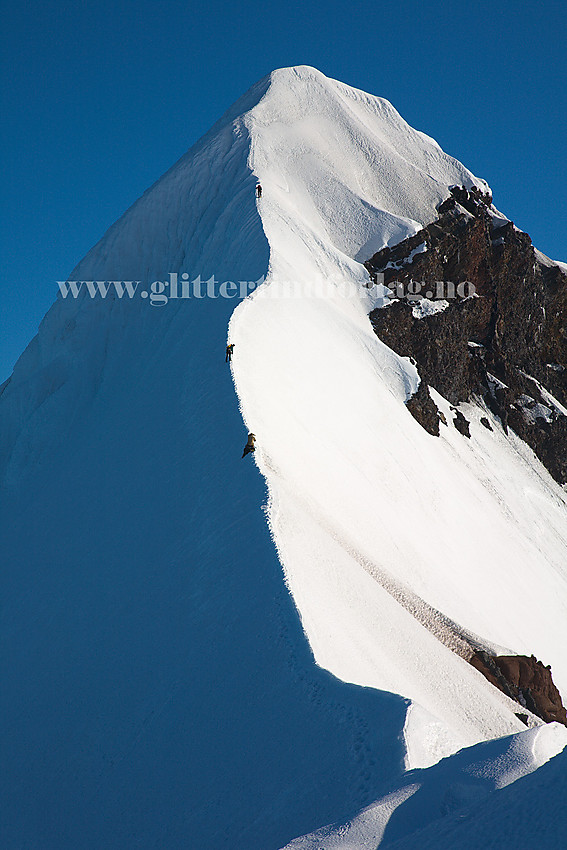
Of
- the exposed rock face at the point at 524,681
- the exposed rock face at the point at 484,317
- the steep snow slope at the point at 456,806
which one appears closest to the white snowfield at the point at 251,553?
the steep snow slope at the point at 456,806

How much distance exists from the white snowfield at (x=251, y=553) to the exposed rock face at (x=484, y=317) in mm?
1984

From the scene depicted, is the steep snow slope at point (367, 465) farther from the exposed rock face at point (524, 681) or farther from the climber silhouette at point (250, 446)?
the exposed rock face at point (524, 681)

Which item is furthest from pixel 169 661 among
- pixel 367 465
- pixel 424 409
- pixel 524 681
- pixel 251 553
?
pixel 424 409

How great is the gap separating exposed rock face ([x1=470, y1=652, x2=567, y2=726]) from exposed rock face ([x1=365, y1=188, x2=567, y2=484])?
19.8m

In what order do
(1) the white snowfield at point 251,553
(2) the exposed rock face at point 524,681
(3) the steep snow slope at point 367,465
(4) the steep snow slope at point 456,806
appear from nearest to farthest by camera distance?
(4) the steep snow slope at point 456,806
(1) the white snowfield at point 251,553
(3) the steep snow slope at point 367,465
(2) the exposed rock face at point 524,681

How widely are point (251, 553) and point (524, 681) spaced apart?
779cm

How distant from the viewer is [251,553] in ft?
30.0

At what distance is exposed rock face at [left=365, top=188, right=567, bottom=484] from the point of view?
111 ft

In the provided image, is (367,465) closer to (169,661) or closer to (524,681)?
(524,681)

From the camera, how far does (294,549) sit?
30.9 ft

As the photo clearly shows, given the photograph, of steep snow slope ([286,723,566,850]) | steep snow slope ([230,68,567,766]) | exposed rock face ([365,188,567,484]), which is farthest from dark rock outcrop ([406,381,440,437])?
steep snow slope ([286,723,566,850])

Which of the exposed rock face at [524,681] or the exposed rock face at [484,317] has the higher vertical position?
the exposed rock face at [484,317]

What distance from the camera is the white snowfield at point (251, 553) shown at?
6203mm

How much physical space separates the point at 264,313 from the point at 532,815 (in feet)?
56.1
